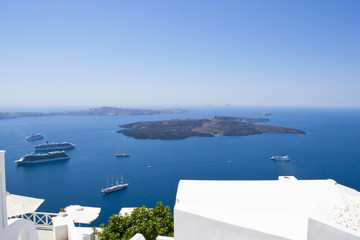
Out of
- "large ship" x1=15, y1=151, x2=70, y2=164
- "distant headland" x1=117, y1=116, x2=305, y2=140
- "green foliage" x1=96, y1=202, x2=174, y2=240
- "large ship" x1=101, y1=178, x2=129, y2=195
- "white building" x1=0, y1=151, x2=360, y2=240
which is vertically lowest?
"large ship" x1=101, y1=178, x2=129, y2=195

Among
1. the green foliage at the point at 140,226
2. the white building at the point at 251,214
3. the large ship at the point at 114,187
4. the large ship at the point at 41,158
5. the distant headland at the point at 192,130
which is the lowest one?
the large ship at the point at 114,187

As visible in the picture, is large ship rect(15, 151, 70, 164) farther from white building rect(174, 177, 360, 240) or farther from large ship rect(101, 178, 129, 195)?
white building rect(174, 177, 360, 240)

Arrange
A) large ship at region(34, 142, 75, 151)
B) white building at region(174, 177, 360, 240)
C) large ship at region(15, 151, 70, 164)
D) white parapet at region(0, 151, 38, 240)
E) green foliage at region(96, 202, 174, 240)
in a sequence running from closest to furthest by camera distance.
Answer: white building at region(174, 177, 360, 240), white parapet at region(0, 151, 38, 240), green foliage at region(96, 202, 174, 240), large ship at region(15, 151, 70, 164), large ship at region(34, 142, 75, 151)

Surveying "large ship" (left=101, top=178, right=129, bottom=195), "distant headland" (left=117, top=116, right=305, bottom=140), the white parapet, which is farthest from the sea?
the white parapet

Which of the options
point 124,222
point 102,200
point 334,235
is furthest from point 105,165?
point 334,235

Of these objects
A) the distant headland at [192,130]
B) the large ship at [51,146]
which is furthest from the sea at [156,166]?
the distant headland at [192,130]

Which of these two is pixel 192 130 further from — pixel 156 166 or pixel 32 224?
pixel 32 224

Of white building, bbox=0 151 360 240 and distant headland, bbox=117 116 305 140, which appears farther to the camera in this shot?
distant headland, bbox=117 116 305 140

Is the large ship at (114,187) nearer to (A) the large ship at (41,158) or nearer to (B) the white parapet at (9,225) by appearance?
(A) the large ship at (41,158)
